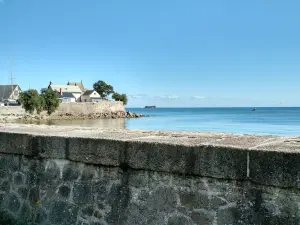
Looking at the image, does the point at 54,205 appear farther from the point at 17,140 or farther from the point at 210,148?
the point at 210,148

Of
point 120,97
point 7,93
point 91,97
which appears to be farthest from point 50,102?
point 120,97

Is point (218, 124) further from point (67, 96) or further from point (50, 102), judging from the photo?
point (67, 96)

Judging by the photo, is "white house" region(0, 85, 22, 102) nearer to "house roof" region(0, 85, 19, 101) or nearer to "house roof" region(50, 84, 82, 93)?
"house roof" region(0, 85, 19, 101)

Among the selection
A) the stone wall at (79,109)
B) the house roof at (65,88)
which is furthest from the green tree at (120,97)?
the house roof at (65,88)

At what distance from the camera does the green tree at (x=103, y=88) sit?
13300 cm

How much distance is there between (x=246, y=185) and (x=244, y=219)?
296 mm

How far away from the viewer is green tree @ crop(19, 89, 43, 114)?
259ft

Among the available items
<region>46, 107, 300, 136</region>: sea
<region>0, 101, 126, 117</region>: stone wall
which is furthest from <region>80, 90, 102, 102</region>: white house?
<region>46, 107, 300, 136</region>: sea

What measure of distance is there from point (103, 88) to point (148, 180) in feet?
429

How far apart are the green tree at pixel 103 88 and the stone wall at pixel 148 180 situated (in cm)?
12913

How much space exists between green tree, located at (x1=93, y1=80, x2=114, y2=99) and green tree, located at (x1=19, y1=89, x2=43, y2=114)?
5246cm

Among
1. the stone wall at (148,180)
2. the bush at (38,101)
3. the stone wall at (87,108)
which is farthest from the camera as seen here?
the stone wall at (87,108)

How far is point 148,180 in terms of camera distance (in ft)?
12.5

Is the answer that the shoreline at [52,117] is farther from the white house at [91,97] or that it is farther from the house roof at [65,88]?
the house roof at [65,88]
